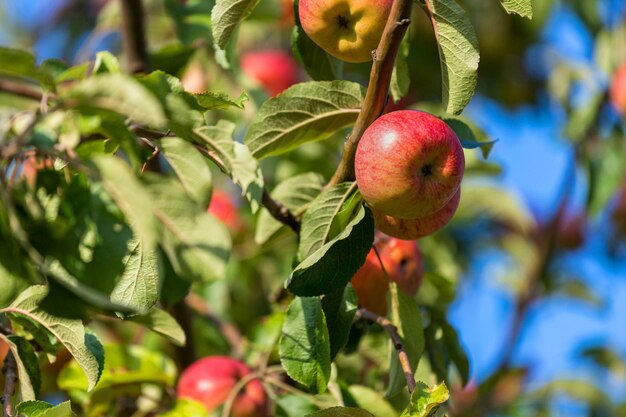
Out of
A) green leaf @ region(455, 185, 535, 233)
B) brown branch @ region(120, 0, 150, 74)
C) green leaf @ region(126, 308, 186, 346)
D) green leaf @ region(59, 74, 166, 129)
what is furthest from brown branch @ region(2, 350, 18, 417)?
green leaf @ region(455, 185, 535, 233)

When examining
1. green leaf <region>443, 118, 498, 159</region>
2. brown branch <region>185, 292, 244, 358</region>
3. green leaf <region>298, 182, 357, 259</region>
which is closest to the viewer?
green leaf <region>298, 182, 357, 259</region>

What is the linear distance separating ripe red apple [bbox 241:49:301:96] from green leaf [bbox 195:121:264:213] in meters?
1.70

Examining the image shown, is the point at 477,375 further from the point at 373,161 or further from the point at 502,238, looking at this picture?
the point at 373,161

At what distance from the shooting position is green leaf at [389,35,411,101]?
3.72 feet

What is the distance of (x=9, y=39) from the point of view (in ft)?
11.1

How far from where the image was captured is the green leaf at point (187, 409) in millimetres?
1269

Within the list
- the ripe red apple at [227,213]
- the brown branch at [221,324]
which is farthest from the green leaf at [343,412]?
the ripe red apple at [227,213]

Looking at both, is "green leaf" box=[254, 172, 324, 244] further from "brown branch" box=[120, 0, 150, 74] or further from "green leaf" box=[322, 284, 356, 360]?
"brown branch" box=[120, 0, 150, 74]

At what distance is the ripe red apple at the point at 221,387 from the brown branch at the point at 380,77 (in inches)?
16.5

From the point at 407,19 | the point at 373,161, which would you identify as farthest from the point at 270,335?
the point at 407,19

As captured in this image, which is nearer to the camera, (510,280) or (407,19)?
(407,19)

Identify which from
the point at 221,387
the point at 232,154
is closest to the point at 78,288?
the point at 232,154

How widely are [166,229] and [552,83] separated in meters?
2.17

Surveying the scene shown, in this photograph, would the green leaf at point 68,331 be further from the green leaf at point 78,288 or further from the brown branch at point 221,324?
the brown branch at point 221,324
